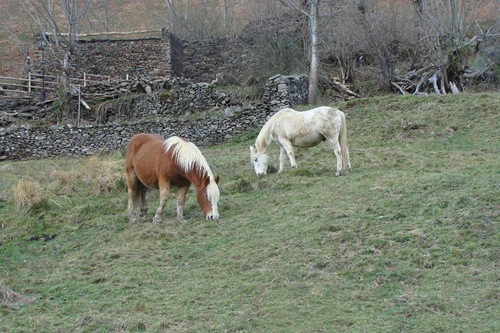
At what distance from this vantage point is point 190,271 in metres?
8.05

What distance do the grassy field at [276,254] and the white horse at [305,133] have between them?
490 mm

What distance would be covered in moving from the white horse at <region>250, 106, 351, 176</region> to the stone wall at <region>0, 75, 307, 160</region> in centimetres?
789

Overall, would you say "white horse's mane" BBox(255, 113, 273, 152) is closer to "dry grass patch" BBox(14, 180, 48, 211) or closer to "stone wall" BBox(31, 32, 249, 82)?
"dry grass patch" BBox(14, 180, 48, 211)

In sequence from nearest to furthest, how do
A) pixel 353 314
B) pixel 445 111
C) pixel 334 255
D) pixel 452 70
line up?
pixel 353 314 < pixel 334 255 < pixel 445 111 < pixel 452 70

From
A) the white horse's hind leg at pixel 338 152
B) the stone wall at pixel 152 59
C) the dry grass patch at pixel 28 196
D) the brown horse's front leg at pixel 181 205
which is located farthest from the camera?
the stone wall at pixel 152 59

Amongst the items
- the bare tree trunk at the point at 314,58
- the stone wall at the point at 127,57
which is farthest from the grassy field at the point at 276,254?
the stone wall at the point at 127,57

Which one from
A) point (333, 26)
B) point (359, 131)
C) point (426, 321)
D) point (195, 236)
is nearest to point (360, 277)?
point (426, 321)

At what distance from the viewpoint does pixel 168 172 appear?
10.5 metres

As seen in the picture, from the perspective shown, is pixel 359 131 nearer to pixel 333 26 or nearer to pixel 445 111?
pixel 445 111

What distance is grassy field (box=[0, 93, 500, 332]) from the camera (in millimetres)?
6293

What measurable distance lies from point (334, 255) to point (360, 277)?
78cm

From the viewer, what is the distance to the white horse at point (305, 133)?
13.1m

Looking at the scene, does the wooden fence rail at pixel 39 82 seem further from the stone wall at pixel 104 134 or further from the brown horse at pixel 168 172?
the brown horse at pixel 168 172

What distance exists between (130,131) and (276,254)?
15.8 meters
